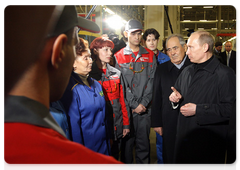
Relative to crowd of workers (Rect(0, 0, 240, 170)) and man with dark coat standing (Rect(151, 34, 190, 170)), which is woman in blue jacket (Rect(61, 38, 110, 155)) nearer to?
crowd of workers (Rect(0, 0, 240, 170))

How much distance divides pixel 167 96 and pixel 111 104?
76 centimetres

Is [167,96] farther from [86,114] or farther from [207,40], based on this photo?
[86,114]

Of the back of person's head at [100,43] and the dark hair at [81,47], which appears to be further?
the back of person's head at [100,43]

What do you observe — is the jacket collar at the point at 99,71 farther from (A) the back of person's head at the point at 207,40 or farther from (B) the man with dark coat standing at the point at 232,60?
(B) the man with dark coat standing at the point at 232,60

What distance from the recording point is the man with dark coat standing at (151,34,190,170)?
252 cm

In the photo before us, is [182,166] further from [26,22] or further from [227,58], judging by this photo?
[227,58]

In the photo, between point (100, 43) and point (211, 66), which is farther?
point (100, 43)

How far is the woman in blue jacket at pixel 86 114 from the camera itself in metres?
1.63

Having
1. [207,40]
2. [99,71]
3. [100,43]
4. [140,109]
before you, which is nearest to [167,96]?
[140,109]

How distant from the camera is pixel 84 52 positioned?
6.51ft

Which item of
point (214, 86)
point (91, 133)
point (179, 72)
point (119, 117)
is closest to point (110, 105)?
point (119, 117)

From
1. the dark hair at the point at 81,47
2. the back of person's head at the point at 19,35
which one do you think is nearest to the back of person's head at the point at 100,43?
the dark hair at the point at 81,47

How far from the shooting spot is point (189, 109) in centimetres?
193

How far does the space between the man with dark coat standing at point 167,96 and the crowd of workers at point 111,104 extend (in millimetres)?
13
